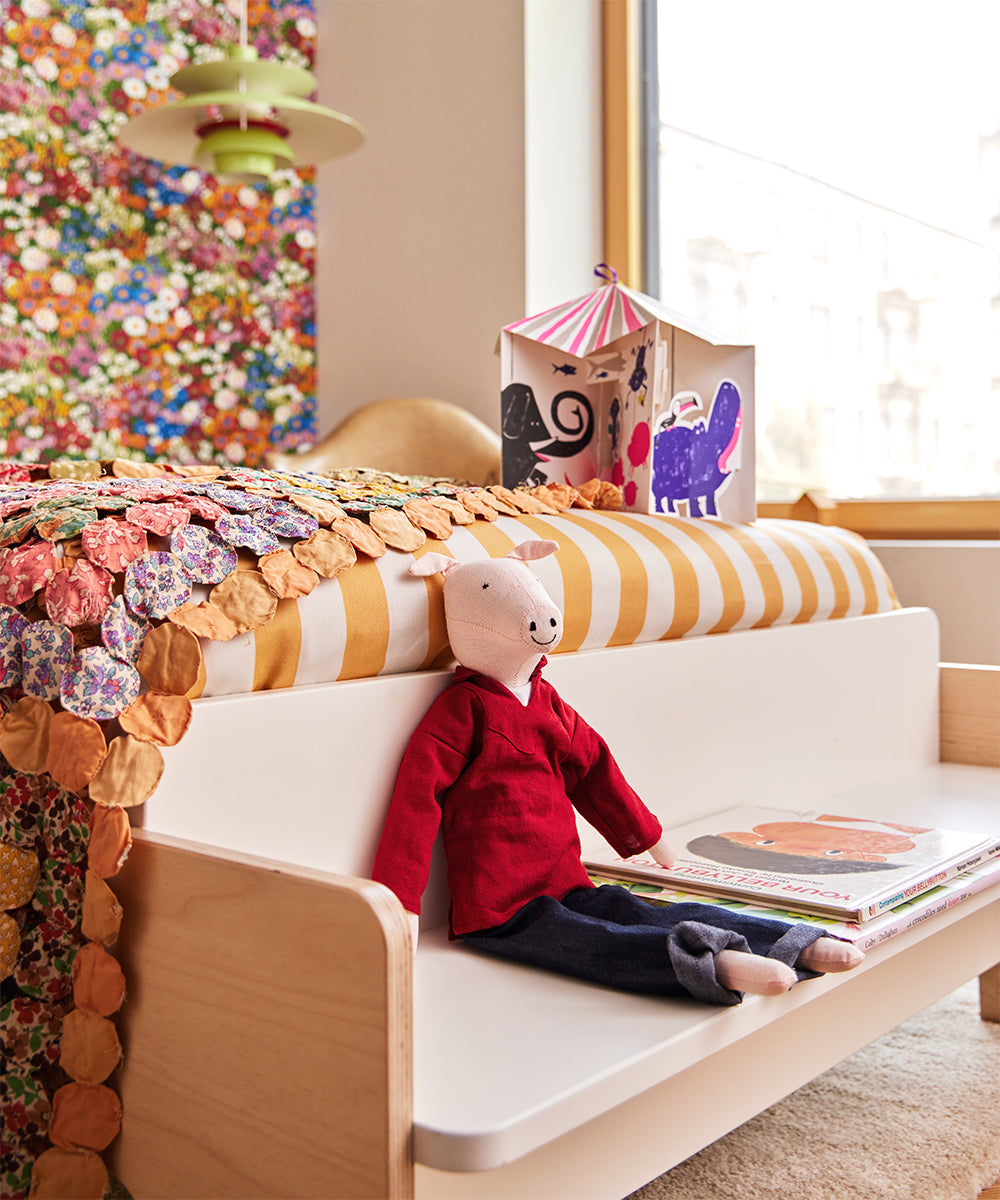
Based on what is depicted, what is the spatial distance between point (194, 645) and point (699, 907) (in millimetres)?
459

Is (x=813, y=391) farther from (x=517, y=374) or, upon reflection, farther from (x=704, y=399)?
(x=517, y=374)

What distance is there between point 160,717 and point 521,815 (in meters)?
0.34

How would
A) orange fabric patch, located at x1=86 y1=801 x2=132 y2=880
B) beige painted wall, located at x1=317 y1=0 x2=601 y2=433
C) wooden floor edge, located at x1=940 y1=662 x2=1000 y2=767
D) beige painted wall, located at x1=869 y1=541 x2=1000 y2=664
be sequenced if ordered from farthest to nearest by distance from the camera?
beige painted wall, located at x1=317 y1=0 x2=601 y2=433 → beige painted wall, located at x1=869 y1=541 x2=1000 y2=664 → wooden floor edge, located at x1=940 y1=662 x2=1000 y2=767 → orange fabric patch, located at x1=86 y1=801 x2=132 y2=880

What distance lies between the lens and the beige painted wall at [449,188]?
2.60m

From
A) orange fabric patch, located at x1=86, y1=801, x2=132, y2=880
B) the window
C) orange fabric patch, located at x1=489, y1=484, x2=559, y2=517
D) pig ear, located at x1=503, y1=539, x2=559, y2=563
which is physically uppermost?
the window

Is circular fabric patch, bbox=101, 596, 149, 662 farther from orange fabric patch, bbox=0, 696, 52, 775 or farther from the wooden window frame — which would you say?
the wooden window frame

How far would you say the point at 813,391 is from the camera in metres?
2.44

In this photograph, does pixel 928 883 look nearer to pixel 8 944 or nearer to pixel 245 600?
pixel 245 600

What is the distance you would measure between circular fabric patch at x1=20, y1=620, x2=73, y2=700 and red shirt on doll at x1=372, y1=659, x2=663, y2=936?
0.96 ft

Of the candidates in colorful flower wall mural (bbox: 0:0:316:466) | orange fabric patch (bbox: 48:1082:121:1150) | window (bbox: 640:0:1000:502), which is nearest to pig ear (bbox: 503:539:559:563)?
orange fabric patch (bbox: 48:1082:121:1150)

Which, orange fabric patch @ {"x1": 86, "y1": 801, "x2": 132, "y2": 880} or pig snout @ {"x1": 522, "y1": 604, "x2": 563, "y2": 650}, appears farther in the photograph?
pig snout @ {"x1": 522, "y1": 604, "x2": 563, "y2": 650}

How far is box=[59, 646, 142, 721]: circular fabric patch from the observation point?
2.77 feet

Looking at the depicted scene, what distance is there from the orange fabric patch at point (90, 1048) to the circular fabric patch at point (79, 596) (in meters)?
0.28

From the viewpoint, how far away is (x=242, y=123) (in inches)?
90.0
